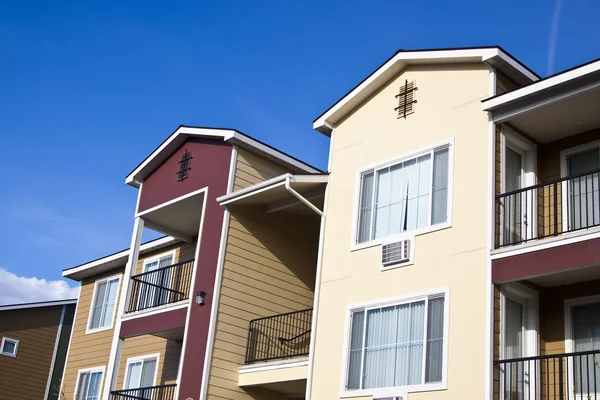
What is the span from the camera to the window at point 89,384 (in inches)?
982

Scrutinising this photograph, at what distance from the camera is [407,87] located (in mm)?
16578

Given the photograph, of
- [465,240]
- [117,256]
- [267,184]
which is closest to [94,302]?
[117,256]

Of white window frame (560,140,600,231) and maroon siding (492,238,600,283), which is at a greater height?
white window frame (560,140,600,231)

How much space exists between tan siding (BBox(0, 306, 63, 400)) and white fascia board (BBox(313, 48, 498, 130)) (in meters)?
17.6

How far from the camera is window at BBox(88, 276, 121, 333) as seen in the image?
85.9 ft

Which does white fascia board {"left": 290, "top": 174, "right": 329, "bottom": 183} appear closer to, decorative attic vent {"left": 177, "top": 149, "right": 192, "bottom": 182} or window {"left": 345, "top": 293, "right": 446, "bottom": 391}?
window {"left": 345, "top": 293, "right": 446, "bottom": 391}

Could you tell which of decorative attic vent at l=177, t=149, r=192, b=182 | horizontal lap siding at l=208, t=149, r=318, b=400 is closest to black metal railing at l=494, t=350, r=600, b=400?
horizontal lap siding at l=208, t=149, r=318, b=400

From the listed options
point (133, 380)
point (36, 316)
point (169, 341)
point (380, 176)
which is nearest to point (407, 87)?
point (380, 176)

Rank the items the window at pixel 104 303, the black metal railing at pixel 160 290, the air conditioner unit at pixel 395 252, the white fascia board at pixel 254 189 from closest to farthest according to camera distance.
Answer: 1. the air conditioner unit at pixel 395 252
2. the white fascia board at pixel 254 189
3. the black metal railing at pixel 160 290
4. the window at pixel 104 303

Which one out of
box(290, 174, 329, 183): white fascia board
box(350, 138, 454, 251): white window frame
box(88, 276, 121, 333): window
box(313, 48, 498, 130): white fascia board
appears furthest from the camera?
box(88, 276, 121, 333): window

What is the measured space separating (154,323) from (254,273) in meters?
2.86

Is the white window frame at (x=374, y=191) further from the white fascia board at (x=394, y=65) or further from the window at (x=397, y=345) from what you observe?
the white fascia board at (x=394, y=65)

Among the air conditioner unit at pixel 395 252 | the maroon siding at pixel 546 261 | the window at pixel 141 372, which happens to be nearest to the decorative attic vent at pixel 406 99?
the air conditioner unit at pixel 395 252

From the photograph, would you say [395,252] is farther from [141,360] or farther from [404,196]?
[141,360]
